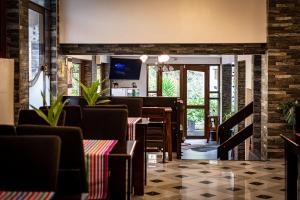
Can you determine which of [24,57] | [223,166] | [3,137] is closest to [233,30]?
[223,166]

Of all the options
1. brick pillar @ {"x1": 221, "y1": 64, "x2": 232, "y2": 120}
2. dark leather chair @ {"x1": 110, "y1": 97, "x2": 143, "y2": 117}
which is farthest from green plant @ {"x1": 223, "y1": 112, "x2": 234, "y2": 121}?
dark leather chair @ {"x1": 110, "y1": 97, "x2": 143, "y2": 117}

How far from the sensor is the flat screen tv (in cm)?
1320

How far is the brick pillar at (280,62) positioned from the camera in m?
7.50

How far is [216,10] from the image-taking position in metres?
7.70

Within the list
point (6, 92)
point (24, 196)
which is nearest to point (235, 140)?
point (6, 92)

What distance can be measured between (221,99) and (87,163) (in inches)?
428

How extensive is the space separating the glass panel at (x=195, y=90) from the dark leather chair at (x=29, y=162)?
11834 mm

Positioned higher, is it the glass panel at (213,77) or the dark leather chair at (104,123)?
the glass panel at (213,77)

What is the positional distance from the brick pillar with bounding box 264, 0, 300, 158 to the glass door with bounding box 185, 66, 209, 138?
21.2 ft

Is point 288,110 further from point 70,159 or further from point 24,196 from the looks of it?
point 24,196

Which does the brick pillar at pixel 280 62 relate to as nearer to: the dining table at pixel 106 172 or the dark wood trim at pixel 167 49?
the dark wood trim at pixel 167 49

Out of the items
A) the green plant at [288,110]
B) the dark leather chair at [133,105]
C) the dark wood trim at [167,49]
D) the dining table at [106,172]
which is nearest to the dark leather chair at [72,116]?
the dark leather chair at [133,105]

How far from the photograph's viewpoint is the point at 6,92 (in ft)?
18.8

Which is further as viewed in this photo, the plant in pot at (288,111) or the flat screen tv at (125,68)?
the flat screen tv at (125,68)
